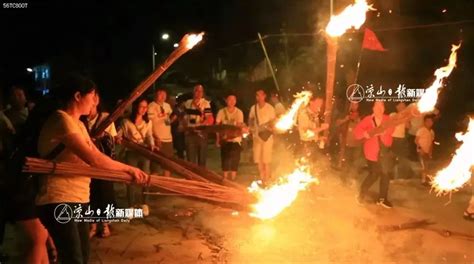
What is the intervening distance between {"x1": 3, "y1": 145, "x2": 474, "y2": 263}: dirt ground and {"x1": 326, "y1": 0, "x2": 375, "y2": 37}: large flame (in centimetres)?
302

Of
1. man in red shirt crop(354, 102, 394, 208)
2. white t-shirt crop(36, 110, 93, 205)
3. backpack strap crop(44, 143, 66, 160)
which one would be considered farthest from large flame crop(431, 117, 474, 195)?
backpack strap crop(44, 143, 66, 160)

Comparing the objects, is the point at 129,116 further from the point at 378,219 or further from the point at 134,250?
the point at 378,219

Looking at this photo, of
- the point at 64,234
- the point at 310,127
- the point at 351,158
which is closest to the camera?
the point at 64,234

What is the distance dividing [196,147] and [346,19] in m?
3.84

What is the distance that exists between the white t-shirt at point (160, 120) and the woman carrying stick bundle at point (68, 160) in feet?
16.2

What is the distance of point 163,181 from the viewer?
394 cm

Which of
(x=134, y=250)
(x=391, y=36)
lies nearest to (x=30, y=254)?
(x=134, y=250)

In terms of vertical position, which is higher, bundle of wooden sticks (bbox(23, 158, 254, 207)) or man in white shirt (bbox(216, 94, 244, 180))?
man in white shirt (bbox(216, 94, 244, 180))

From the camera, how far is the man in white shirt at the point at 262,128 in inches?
372

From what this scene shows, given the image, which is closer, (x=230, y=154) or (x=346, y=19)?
(x=346, y=19)

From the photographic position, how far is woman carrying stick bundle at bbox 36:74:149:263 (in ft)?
11.4

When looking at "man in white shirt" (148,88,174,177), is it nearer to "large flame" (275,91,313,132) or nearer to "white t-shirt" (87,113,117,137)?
"large flame" (275,91,313,132)

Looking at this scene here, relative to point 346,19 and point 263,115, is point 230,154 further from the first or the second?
point 346,19

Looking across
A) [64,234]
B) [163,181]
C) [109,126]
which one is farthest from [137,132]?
[64,234]
